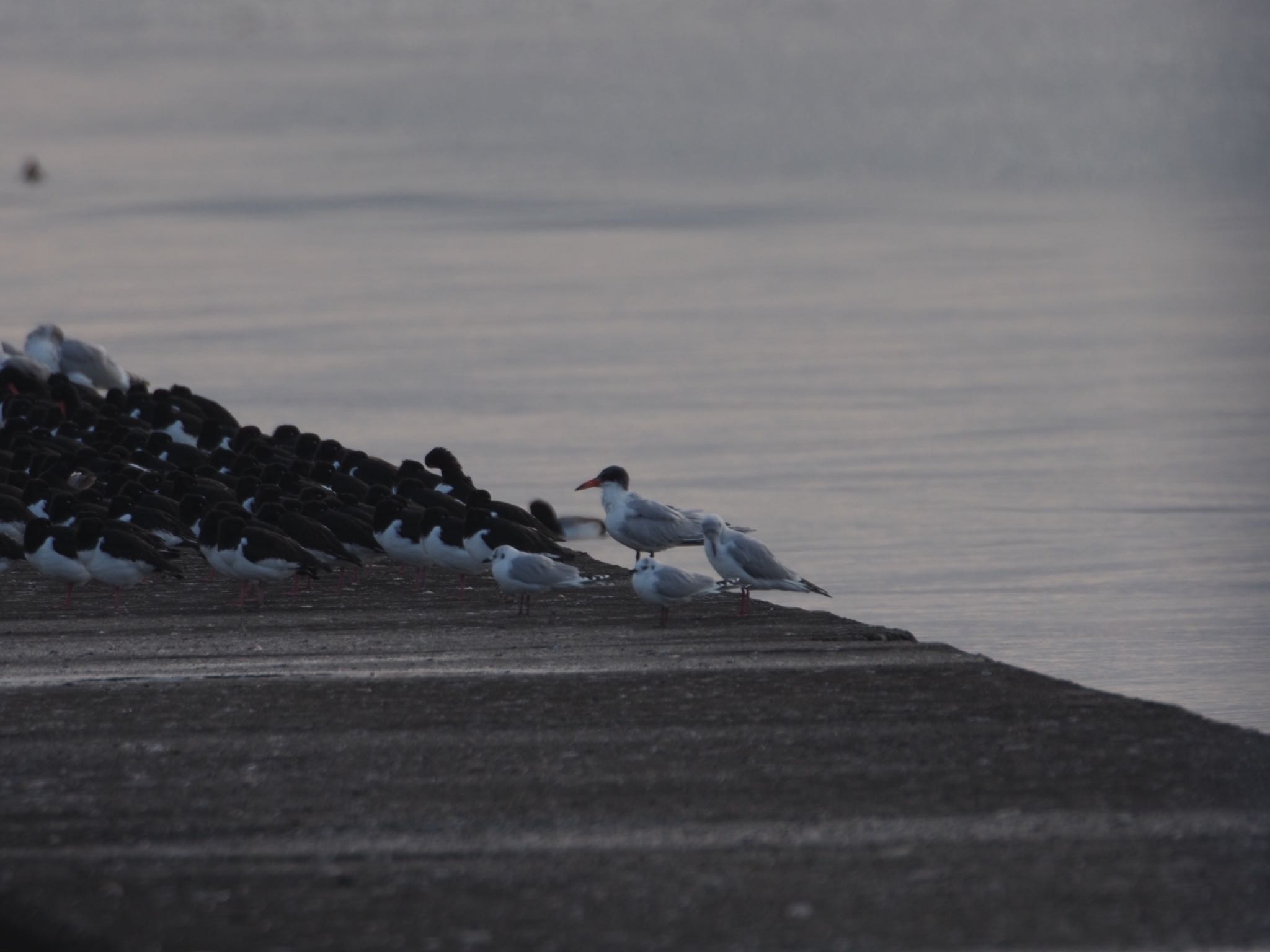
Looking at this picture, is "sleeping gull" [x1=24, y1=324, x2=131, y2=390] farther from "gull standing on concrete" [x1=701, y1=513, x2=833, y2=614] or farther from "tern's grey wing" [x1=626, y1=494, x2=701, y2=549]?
"gull standing on concrete" [x1=701, y1=513, x2=833, y2=614]

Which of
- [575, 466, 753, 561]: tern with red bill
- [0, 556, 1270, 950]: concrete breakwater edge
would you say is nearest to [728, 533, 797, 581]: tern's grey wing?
[0, 556, 1270, 950]: concrete breakwater edge

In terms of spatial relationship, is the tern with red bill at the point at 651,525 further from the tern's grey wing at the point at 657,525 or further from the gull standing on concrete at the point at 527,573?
the gull standing on concrete at the point at 527,573

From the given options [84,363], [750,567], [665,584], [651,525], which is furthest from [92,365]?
[665,584]

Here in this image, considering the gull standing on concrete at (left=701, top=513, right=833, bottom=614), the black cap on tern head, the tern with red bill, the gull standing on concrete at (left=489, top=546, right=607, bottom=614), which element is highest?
the black cap on tern head

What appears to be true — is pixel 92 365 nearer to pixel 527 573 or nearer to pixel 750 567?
pixel 527 573

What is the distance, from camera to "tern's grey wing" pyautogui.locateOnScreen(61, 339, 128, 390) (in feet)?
93.4

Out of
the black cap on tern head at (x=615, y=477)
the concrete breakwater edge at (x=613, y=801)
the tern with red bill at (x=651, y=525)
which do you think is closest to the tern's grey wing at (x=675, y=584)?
the concrete breakwater edge at (x=613, y=801)

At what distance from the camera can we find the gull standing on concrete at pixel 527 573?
13.3 m

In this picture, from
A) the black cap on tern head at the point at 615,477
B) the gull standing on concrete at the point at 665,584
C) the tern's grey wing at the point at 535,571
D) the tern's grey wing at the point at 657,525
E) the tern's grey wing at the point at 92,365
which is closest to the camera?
the gull standing on concrete at the point at 665,584

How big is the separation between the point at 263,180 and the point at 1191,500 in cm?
4221

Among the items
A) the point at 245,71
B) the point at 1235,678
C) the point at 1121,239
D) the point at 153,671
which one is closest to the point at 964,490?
the point at 1235,678

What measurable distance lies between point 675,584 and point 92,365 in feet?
56.2

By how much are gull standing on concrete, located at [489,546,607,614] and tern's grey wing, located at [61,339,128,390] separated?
15902 mm

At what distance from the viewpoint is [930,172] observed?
189 ft
